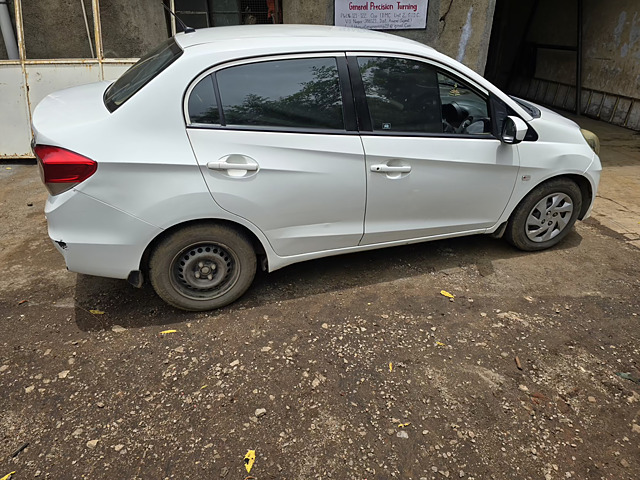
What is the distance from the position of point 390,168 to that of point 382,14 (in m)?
4.20

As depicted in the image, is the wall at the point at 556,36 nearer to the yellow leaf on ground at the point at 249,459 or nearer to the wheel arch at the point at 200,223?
the wheel arch at the point at 200,223

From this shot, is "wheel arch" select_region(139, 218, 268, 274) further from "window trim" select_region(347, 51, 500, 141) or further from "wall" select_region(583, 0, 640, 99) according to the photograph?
"wall" select_region(583, 0, 640, 99)

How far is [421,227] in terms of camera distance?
3533 mm

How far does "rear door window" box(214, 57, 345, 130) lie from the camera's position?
112 inches

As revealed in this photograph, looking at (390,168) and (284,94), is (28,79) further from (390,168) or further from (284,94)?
(390,168)

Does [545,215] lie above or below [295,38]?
below

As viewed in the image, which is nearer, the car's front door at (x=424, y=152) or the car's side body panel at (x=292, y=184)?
the car's side body panel at (x=292, y=184)

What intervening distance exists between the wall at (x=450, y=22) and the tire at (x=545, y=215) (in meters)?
3.57

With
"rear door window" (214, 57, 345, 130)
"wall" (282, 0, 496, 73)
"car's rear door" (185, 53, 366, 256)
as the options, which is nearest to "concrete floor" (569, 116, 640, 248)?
"wall" (282, 0, 496, 73)

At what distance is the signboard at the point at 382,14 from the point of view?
630cm

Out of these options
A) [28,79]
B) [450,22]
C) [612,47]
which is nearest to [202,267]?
[28,79]

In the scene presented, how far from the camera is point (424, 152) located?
3.23m

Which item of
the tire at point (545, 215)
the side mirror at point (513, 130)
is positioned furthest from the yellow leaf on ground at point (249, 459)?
the tire at point (545, 215)

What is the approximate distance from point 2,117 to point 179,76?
14.7 ft
